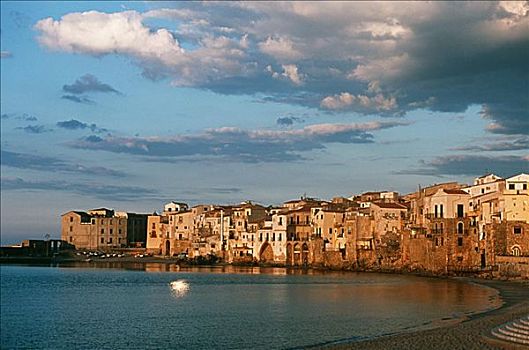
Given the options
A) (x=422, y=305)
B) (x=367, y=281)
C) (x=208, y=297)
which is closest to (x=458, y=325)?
(x=422, y=305)

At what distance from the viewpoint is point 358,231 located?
302ft

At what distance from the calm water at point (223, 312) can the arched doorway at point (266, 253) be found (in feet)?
118

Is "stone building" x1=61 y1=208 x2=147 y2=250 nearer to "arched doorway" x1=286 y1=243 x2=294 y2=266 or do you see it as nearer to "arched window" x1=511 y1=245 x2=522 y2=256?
"arched doorway" x1=286 y1=243 x2=294 y2=266

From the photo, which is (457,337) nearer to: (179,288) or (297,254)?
(179,288)

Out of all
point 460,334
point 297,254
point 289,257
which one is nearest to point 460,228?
point 297,254

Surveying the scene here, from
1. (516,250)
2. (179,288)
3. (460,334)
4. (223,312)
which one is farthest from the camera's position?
(516,250)

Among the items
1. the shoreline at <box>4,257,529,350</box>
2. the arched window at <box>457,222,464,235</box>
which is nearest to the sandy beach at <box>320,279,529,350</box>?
the shoreline at <box>4,257,529,350</box>

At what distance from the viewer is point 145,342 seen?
102ft

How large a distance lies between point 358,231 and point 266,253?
60.7ft

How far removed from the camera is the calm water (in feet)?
105

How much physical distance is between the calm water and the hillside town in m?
8.90

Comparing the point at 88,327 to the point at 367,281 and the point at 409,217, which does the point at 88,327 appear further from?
the point at 409,217

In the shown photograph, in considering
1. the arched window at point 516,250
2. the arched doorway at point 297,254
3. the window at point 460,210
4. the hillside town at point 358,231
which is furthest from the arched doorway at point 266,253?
the arched window at point 516,250

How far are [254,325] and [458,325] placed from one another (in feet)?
32.8
